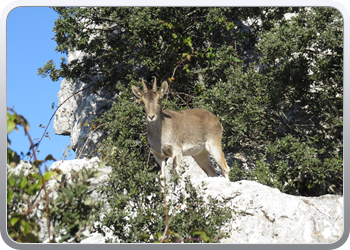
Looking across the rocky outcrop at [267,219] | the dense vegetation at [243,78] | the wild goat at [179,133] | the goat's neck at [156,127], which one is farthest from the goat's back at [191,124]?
the rocky outcrop at [267,219]

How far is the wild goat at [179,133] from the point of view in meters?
9.93

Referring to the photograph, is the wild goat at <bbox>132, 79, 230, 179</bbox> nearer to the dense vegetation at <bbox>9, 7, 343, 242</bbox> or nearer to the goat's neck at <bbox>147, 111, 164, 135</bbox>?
the goat's neck at <bbox>147, 111, 164, 135</bbox>

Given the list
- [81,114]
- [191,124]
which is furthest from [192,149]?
[81,114]

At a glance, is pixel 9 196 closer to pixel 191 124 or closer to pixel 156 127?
pixel 156 127

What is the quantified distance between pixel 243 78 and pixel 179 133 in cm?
363

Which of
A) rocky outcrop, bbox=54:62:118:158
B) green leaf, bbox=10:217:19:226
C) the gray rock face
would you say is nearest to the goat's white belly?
the gray rock face

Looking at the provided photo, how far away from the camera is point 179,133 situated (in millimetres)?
11047

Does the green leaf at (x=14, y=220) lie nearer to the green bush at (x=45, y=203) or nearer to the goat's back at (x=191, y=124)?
the green bush at (x=45, y=203)

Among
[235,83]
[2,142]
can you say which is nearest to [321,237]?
[2,142]

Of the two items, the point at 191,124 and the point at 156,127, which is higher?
the point at 156,127

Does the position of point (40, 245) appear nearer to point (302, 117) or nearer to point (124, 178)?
point (124, 178)

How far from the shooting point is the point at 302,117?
1431 cm

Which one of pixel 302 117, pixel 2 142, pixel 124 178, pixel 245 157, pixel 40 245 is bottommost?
pixel 245 157

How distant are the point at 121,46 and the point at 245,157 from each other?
627cm
